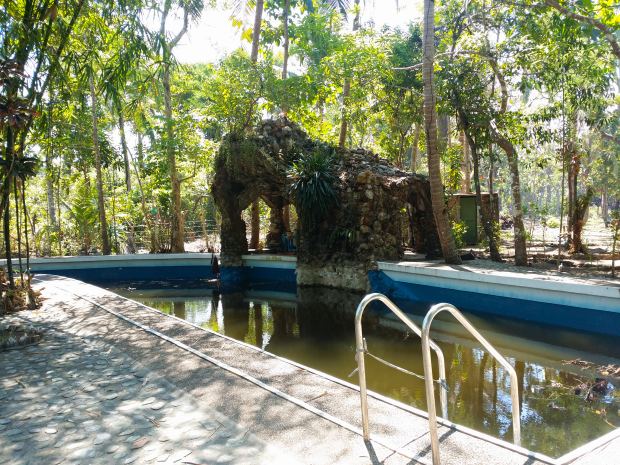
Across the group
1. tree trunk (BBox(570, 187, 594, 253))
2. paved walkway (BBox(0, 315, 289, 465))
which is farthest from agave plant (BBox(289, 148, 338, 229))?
paved walkway (BBox(0, 315, 289, 465))

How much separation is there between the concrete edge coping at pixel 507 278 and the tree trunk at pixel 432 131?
0.63m

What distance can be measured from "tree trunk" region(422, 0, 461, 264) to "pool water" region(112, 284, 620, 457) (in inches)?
63.9

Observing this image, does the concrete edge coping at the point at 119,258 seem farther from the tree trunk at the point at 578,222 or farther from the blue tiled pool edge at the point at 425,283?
the tree trunk at the point at 578,222

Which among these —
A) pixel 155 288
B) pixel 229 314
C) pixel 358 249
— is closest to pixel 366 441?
pixel 229 314

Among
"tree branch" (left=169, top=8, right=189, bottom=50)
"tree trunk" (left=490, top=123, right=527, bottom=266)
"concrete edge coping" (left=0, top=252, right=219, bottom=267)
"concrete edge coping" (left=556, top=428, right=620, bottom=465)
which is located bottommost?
"concrete edge coping" (left=556, top=428, right=620, bottom=465)

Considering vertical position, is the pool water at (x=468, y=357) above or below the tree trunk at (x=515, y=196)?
below

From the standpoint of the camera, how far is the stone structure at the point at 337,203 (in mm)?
10852

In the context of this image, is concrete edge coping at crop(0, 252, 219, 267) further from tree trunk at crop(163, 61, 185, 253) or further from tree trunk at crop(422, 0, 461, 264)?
tree trunk at crop(422, 0, 461, 264)

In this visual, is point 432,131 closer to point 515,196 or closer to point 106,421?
point 515,196

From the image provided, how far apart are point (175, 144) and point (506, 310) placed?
10250 millimetres

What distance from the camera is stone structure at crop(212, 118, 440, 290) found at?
427 inches

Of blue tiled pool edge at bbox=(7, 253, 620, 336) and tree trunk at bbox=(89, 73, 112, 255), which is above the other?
tree trunk at bbox=(89, 73, 112, 255)

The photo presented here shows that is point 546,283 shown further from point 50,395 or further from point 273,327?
point 50,395

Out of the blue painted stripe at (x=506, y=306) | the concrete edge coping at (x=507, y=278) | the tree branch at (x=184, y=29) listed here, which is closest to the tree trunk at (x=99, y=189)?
the tree branch at (x=184, y=29)
